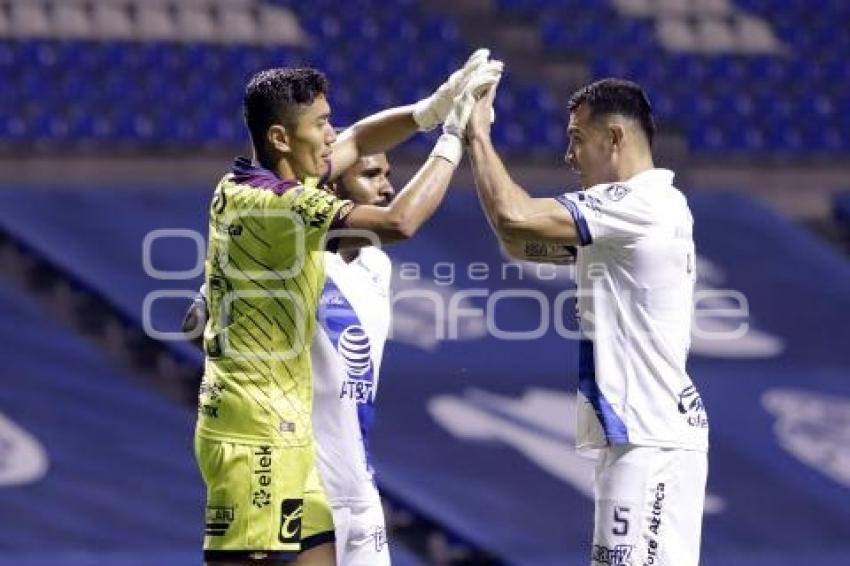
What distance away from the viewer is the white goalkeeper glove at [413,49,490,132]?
636 centimetres

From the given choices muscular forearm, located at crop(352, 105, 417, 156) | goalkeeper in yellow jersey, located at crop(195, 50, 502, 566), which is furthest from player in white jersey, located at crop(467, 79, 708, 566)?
muscular forearm, located at crop(352, 105, 417, 156)

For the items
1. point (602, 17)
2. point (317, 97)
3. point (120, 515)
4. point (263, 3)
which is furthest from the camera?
point (602, 17)

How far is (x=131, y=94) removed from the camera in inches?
615

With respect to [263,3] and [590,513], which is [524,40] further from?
[590,513]

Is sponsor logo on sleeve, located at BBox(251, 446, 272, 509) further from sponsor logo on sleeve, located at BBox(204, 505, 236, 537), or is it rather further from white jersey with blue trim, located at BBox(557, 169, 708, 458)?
white jersey with blue trim, located at BBox(557, 169, 708, 458)

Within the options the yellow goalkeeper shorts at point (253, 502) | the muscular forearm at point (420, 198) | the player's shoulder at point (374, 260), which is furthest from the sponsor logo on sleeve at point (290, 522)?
the player's shoulder at point (374, 260)

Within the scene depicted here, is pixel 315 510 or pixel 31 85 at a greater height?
pixel 31 85

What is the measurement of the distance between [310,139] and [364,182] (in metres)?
1.23

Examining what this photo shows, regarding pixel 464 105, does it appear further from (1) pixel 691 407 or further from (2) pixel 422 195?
(1) pixel 691 407

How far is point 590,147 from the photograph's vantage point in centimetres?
656

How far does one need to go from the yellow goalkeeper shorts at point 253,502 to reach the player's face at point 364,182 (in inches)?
62.6

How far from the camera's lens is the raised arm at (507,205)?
20.4ft

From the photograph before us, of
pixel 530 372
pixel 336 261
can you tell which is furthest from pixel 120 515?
pixel 336 261

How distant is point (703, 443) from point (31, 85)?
10.1 metres
